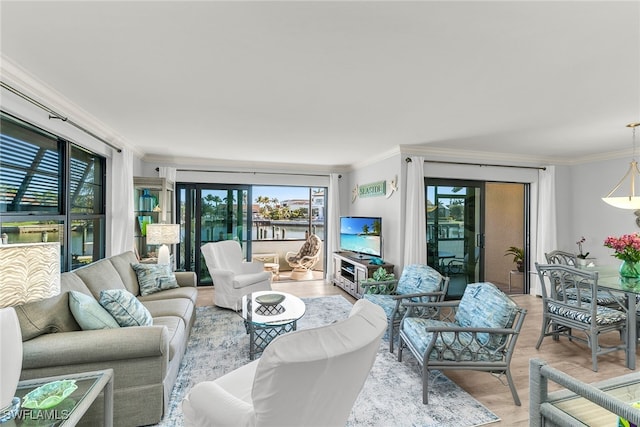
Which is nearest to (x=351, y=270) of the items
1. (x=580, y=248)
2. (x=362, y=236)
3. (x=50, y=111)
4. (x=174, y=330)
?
(x=362, y=236)

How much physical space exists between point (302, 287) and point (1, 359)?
187 inches

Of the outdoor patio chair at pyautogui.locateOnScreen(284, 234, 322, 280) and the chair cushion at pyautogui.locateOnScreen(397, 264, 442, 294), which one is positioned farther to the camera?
the outdoor patio chair at pyautogui.locateOnScreen(284, 234, 322, 280)

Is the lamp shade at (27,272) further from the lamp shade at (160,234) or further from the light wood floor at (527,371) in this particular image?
the lamp shade at (160,234)

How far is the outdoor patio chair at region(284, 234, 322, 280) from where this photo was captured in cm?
700

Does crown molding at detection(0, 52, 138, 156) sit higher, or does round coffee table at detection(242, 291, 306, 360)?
crown molding at detection(0, 52, 138, 156)

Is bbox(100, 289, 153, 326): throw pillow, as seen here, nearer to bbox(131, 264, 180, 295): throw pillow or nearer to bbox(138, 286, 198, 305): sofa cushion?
bbox(138, 286, 198, 305): sofa cushion

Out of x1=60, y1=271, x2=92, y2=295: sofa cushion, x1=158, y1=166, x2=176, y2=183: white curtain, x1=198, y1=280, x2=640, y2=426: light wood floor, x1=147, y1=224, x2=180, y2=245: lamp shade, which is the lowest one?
x1=198, y1=280, x2=640, y2=426: light wood floor

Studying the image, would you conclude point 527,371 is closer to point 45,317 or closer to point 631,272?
point 631,272

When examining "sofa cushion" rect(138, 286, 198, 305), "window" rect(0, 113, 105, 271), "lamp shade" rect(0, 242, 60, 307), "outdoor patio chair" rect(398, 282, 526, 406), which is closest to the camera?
"lamp shade" rect(0, 242, 60, 307)

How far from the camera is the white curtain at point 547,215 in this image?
5.11 meters

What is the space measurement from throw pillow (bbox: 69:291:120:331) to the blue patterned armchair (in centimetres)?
234

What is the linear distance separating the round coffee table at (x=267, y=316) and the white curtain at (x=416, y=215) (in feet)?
6.34

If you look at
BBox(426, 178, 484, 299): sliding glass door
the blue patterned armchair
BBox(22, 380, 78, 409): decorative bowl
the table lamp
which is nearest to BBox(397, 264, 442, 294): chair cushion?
the blue patterned armchair

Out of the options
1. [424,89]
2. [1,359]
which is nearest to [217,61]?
[424,89]
